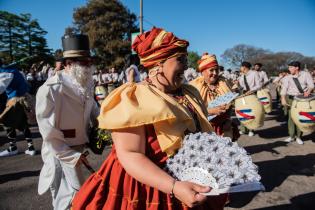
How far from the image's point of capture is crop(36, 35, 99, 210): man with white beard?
2.54m

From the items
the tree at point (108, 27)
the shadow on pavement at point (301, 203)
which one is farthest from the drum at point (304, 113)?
the tree at point (108, 27)

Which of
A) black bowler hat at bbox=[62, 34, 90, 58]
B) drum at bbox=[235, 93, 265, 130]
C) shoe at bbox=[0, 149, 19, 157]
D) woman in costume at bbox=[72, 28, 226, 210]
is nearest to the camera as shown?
woman in costume at bbox=[72, 28, 226, 210]

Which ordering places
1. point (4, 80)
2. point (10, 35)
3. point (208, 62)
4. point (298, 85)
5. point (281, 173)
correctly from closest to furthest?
point (208, 62) → point (281, 173) → point (4, 80) → point (298, 85) → point (10, 35)

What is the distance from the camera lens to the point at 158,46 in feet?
5.51

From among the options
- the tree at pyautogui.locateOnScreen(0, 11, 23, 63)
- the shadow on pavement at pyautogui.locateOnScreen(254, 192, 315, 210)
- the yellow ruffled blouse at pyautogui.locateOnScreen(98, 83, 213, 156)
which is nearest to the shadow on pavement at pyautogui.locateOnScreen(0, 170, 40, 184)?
the shadow on pavement at pyautogui.locateOnScreen(254, 192, 315, 210)

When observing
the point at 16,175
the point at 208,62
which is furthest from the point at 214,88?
the point at 16,175

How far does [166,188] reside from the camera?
1.37 meters

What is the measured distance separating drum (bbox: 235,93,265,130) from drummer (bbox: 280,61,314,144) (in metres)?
1.22

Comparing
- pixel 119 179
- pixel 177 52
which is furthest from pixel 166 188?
pixel 177 52

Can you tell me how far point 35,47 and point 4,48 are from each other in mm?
4510

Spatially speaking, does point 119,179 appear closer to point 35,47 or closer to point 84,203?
point 84,203

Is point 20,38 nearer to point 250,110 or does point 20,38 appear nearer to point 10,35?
point 10,35

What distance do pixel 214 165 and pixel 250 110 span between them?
549 cm

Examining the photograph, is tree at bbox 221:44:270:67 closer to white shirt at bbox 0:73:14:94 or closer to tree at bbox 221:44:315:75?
tree at bbox 221:44:315:75
